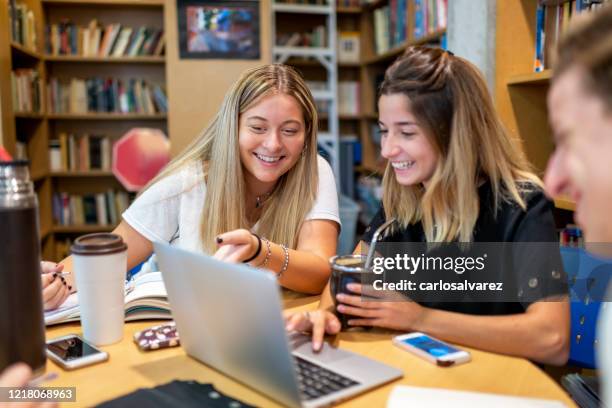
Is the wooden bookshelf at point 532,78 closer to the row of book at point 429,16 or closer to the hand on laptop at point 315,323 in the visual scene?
the row of book at point 429,16

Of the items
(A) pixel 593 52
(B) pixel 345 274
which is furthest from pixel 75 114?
(A) pixel 593 52

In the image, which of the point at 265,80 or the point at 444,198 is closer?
the point at 444,198

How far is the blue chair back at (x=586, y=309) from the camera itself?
1497 mm

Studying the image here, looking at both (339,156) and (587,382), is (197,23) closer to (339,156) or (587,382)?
(339,156)

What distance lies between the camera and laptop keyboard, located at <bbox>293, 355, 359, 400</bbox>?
30.9 inches

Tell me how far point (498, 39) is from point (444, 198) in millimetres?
1413

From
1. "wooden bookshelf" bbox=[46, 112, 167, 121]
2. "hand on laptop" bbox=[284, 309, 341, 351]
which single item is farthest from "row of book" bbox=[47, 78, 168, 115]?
"hand on laptop" bbox=[284, 309, 341, 351]

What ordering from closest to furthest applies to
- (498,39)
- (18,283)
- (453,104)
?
1. (18,283)
2. (453,104)
3. (498,39)

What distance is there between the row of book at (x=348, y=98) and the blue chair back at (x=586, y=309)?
3.22 meters

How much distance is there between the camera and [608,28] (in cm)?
58

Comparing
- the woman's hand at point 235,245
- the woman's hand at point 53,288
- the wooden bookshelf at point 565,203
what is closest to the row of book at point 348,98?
the wooden bookshelf at point 565,203

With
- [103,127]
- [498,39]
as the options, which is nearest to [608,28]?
[498,39]

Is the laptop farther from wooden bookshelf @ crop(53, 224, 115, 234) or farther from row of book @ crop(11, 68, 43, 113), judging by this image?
wooden bookshelf @ crop(53, 224, 115, 234)

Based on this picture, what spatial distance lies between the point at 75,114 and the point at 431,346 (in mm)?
4002
